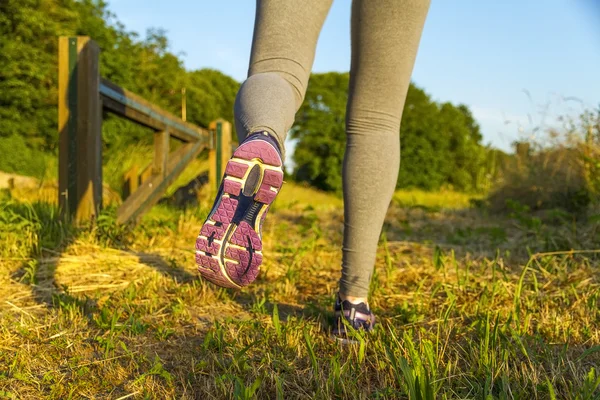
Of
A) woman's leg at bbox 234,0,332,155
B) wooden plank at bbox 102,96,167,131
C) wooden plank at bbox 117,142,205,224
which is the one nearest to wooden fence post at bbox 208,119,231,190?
wooden plank at bbox 117,142,205,224

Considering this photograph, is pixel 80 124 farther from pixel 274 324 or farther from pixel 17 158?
pixel 17 158

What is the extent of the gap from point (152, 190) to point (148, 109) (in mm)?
548

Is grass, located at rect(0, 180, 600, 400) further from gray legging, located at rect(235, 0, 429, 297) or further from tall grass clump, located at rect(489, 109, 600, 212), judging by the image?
tall grass clump, located at rect(489, 109, 600, 212)

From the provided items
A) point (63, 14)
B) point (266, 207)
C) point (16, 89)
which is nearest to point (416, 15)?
point (266, 207)

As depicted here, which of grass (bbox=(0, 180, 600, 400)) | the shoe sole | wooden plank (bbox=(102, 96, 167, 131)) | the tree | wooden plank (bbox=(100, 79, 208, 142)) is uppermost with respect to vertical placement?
the tree

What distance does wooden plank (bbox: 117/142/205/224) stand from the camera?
3340 millimetres

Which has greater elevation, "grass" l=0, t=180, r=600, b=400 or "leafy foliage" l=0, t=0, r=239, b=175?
"leafy foliage" l=0, t=0, r=239, b=175

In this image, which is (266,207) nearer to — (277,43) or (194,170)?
(277,43)

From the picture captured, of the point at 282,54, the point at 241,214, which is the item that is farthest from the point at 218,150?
the point at 241,214

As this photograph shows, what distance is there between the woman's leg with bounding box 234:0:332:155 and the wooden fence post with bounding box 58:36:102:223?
72.6 inches

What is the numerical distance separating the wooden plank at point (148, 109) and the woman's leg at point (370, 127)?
77.4 inches

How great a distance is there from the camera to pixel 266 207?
3.46 ft

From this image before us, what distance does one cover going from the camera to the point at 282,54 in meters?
1.24

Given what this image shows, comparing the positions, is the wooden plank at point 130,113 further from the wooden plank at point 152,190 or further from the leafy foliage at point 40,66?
the leafy foliage at point 40,66
